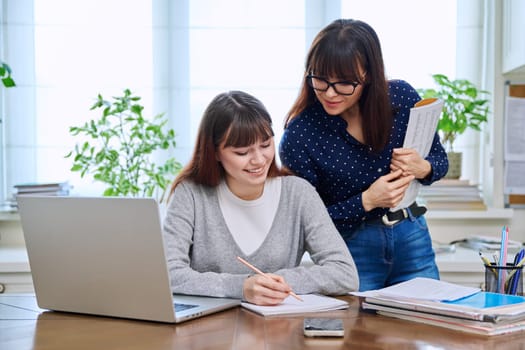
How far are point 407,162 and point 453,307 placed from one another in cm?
62

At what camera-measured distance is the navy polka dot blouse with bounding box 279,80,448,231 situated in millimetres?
1913

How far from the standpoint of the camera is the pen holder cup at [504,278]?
1.51m

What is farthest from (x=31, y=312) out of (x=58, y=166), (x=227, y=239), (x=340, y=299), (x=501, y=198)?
(x=501, y=198)

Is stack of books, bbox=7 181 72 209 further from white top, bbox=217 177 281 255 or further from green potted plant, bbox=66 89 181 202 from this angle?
white top, bbox=217 177 281 255

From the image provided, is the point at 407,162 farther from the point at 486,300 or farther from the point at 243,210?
the point at 486,300

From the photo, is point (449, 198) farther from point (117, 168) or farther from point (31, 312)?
point (31, 312)

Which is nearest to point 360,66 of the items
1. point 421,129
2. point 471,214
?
point 421,129

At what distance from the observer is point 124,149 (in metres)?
2.93

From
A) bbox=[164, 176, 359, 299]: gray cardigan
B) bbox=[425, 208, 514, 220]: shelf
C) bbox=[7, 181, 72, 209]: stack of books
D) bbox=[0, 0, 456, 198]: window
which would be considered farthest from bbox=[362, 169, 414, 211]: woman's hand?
bbox=[7, 181, 72, 209]: stack of books

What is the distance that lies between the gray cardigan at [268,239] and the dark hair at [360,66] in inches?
9.5

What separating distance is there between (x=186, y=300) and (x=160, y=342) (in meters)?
Result: 0.29

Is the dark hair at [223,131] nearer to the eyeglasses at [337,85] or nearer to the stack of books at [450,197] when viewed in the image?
the eyeglasses at [337,85]

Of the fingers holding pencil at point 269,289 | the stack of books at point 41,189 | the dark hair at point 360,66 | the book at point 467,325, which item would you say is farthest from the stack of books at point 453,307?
the stack of books at point 41,189

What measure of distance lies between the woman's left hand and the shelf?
105cm
